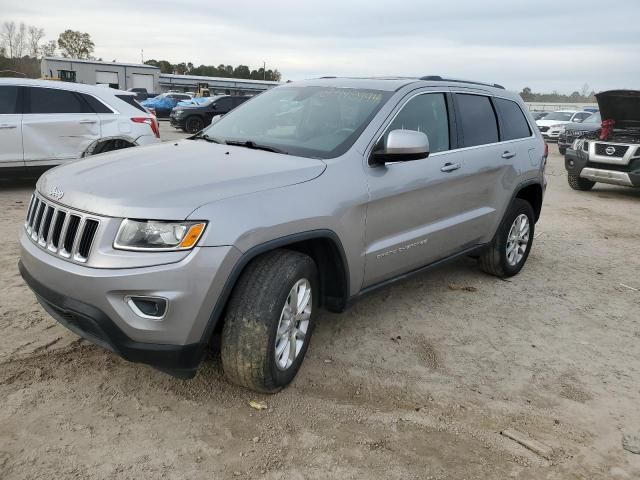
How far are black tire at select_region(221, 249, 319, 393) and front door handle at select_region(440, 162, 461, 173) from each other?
1.63 metres

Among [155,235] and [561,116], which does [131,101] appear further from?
[561,116]

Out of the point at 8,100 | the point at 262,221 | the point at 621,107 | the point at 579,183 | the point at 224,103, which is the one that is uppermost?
the point at 621,107

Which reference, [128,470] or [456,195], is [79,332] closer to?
[128,470]

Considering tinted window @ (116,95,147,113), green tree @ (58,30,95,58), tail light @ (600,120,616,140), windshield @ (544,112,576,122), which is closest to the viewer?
tinted window @ (116,95,147,113)

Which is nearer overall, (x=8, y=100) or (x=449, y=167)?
(x=449, y=167)

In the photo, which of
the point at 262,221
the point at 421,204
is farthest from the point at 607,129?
the point at 262,221

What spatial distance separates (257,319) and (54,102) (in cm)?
658

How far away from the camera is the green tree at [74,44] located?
87.7m

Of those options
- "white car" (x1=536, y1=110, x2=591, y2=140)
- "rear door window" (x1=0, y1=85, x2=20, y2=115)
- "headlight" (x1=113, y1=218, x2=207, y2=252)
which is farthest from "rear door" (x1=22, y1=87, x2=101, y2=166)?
"white car" (x1=536, y1=110, x2=591, y2=140)

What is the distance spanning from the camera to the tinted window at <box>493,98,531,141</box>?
16.5 ft

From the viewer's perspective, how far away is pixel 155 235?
8.34ft

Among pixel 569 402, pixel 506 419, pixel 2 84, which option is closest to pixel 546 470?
pixel 506 419

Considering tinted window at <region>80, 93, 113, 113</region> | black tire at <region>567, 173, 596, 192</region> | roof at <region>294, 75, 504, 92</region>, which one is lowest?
black tire at <region>567, 173, 596, 192</region>

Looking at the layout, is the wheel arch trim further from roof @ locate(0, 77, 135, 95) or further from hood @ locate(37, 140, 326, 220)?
roof @ locate(0, 77, 135, 95)
